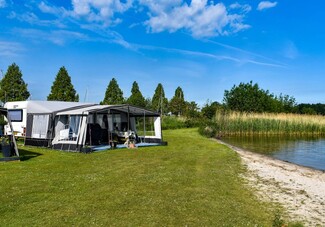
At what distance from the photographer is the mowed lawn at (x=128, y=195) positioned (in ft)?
15.8

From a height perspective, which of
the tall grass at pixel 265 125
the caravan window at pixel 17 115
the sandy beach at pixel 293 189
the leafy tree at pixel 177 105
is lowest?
the sandy beach at pixel 293 189

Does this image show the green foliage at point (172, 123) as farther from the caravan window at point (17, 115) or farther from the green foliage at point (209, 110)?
the caravan window at point (17, 115)

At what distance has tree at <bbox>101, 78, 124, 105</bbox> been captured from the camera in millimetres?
32094

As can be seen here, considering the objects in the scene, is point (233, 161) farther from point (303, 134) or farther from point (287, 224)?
point (303, 134)

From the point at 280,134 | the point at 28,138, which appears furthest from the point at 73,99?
the point at 280,134

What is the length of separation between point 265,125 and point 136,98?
13013mm

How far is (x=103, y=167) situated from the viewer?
9.23 meters

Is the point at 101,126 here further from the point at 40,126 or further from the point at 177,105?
the point at 177,105

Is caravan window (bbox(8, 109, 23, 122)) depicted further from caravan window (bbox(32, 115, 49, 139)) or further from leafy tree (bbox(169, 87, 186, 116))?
leafy tree (bbox(169, 87, 186, 116))

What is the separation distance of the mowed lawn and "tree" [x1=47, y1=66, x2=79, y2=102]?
2018 cm

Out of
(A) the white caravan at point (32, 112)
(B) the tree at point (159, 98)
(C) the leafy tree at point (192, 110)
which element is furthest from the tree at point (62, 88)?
(C) the leafy tree at point (192, 110)

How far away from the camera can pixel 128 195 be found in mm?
6105

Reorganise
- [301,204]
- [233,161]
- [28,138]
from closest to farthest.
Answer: [301,204]
[233,161]
[28,138]

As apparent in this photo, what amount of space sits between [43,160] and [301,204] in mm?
8473
